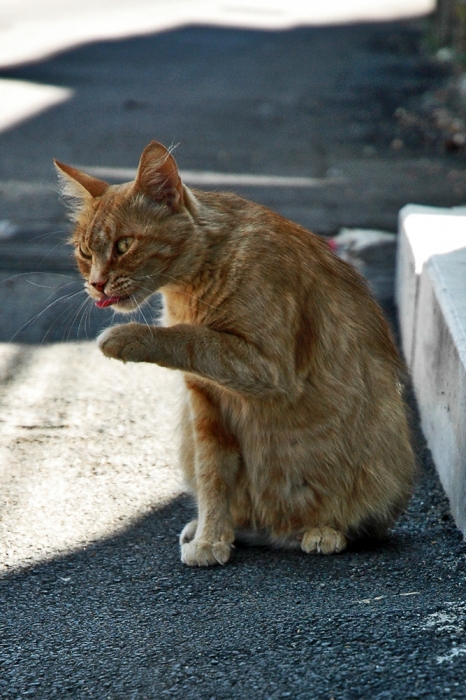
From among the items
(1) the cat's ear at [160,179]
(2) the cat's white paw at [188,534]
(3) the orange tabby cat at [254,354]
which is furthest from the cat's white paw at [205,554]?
(1) the cat's ear at [160,179]

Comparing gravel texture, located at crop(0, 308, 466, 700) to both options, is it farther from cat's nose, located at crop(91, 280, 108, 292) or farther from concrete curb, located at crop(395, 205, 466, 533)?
cat's nose, located at crop(91, 280, 108, 292)

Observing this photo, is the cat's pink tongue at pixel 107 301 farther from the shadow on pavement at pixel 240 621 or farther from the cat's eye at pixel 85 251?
the shadow on pavement at pixel 240 621

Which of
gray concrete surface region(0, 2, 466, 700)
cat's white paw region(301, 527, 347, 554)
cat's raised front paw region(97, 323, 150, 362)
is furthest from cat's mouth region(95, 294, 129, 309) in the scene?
cat's white paw region(301, 527, 347, 554)

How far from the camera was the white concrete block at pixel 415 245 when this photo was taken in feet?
15.6

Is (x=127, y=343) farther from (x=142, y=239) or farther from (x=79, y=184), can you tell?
(x=79, y=184)

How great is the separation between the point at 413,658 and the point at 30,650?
105 cm

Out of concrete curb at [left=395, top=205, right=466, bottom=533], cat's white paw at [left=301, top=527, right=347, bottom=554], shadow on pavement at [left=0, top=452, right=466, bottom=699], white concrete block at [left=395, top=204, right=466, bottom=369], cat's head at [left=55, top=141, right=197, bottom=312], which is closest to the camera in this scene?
shadow on pavement at [left=0, top=452, right=466, bottom=699]

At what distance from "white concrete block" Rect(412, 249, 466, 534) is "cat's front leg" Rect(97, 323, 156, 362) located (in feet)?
3.44

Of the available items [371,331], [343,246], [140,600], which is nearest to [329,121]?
[343,246]

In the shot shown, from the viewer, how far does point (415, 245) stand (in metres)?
4.90

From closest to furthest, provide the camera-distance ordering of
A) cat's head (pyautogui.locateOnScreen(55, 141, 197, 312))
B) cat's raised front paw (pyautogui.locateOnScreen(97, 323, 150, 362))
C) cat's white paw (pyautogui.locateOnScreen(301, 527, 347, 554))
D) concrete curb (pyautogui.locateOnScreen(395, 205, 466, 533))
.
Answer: cat's raised front paw (pyautogui.locateOnScreen(97, 323, 150, 362))
cat's head (pyautogui.locateOnScreen(55, 141, 197, 312))
cat's white paw (pyautogui.locateOnScreen(301, 527, 347, 554))
concrete curb (pyautogui.locateOnScreen(395, 205, 466, 533))

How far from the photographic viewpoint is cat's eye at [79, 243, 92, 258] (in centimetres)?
331

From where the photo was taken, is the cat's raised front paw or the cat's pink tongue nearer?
the cat's raised front paw

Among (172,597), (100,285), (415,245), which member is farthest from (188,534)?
(415,245)
